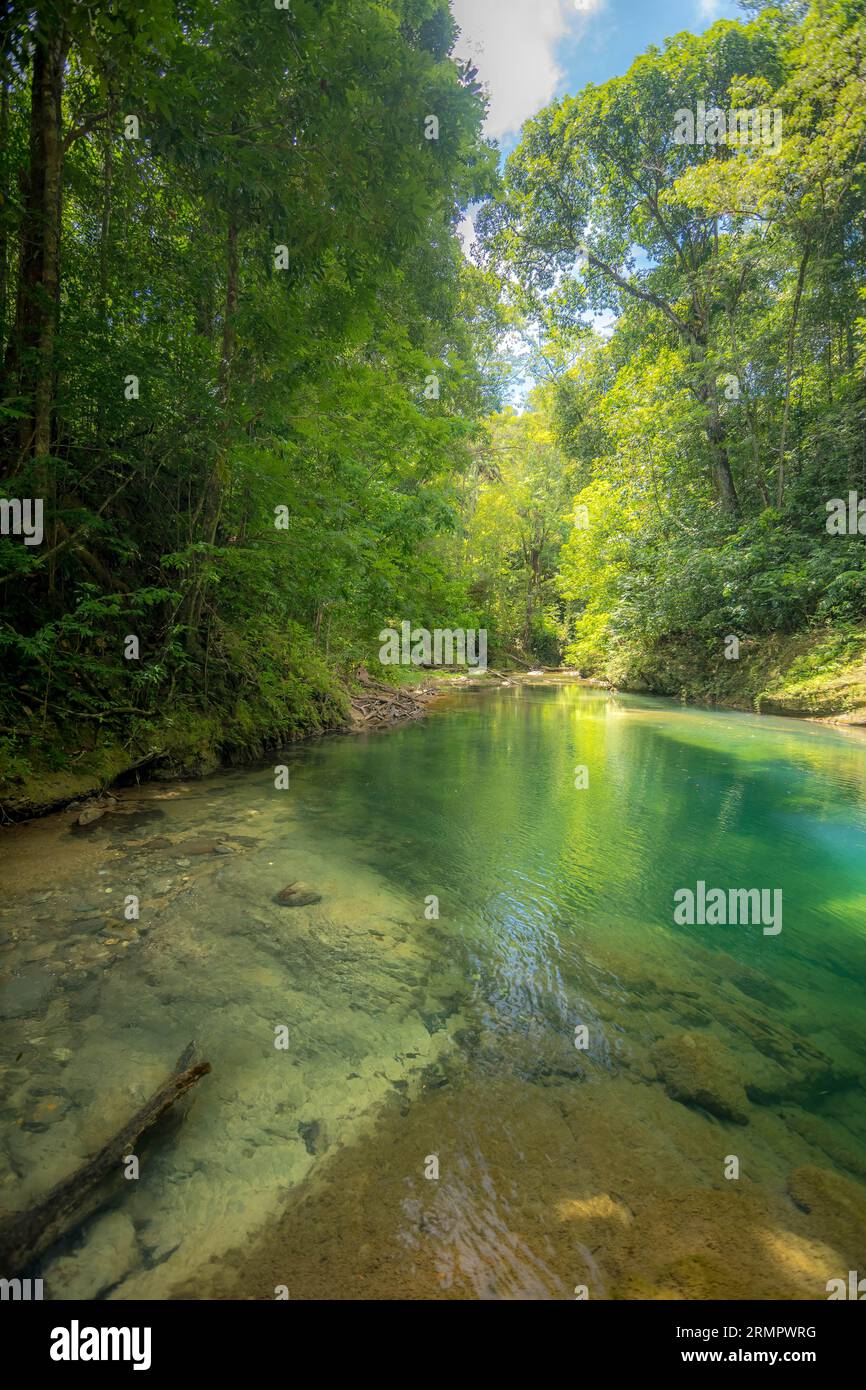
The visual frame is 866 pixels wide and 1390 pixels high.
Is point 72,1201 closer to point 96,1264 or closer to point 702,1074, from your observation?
point 96,1264

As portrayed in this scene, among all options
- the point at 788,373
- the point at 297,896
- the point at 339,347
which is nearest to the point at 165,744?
the point at 297,896

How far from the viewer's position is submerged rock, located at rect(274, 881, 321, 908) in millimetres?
4070

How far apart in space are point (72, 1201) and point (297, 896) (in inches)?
95.0

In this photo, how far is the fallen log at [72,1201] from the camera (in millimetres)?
1602

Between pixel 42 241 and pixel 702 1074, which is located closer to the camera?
pixel 702 1074

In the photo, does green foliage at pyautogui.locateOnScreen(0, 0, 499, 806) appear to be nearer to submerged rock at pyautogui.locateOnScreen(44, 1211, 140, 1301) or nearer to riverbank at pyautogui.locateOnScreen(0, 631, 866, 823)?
riverbank at pyautogui.locateOnScreen(0, 631, 866, 823)

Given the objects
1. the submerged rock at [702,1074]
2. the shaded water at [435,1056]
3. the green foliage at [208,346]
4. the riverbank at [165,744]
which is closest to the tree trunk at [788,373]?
the green foliage at [208,346]

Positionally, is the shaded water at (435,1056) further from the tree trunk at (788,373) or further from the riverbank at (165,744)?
the tree trunk at (788,373)

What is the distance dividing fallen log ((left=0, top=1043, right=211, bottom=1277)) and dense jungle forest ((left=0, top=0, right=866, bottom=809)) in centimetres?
396

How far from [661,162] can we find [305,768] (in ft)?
81.6

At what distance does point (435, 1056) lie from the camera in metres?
2.69
